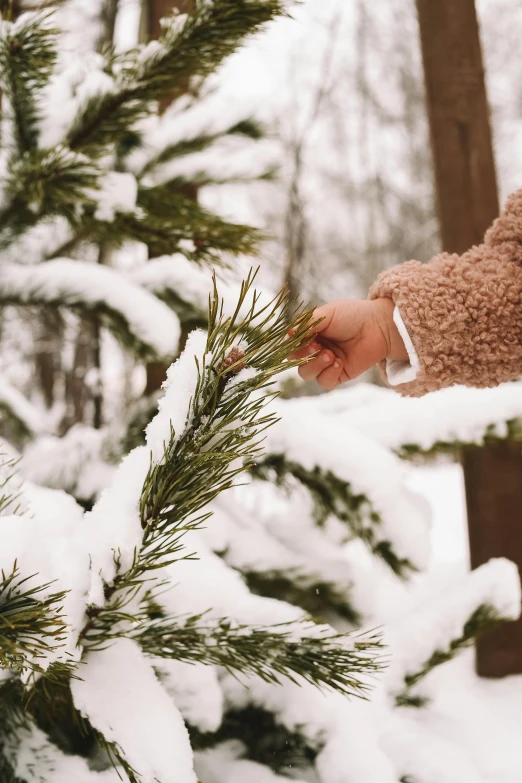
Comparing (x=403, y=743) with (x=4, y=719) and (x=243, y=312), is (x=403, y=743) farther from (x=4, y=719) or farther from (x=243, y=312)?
(x=243, y=312)

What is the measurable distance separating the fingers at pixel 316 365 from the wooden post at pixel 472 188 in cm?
123

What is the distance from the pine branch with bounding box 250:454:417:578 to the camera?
1.08 meters

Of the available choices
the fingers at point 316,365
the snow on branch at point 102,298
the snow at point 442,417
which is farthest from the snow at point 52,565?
the snow at point 442,417

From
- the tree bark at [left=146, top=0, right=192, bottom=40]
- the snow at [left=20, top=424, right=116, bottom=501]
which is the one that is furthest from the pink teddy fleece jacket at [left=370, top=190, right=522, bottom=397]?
the tree bark at [left=146, top=0, right=192, bottom=40]

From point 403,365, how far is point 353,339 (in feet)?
0.38

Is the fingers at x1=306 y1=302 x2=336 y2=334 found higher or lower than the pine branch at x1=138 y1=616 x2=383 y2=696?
higher

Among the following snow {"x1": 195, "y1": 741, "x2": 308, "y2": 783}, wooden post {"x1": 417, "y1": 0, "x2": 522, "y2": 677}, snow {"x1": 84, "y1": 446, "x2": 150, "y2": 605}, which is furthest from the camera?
wooden post {"x1": 417, "y1": 0, "x2": 522, "y2": 677}

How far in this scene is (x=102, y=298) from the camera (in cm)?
126

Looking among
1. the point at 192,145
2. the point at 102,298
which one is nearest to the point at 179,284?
the point at 102,298

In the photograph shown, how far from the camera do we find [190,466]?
584 millimetres

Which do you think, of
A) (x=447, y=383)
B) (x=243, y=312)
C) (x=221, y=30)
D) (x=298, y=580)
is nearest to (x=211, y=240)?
(x=243, y=312)

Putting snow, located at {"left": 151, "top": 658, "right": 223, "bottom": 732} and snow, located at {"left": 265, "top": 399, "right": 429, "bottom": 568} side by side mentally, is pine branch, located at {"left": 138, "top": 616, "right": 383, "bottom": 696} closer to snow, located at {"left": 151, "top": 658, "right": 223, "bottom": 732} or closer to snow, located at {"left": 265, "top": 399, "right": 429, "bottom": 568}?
snow, located at {"left": 151, "top": 658, "right": 223, "bottom": 732}

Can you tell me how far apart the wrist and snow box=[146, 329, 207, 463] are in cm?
42

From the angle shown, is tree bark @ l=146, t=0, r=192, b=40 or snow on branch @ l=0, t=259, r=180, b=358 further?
tree bark @ l=146, t=0, r=192, b=40
